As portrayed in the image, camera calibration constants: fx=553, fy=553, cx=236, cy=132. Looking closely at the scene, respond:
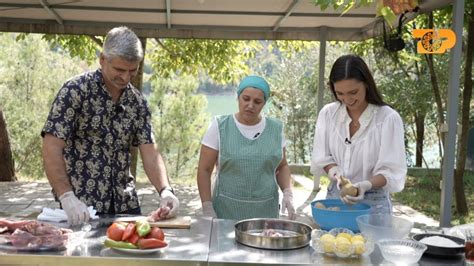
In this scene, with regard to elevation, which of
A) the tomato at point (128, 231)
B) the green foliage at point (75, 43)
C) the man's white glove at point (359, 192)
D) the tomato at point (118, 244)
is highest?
the green foliage at point (75, 43)

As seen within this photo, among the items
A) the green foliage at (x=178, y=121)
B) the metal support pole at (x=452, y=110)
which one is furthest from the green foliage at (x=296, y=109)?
the metal support pole at (x=452, y=110)

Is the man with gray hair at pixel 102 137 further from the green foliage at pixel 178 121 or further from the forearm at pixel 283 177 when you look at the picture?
the green foliage at pixel 178 121

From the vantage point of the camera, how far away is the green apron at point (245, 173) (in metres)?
3.02

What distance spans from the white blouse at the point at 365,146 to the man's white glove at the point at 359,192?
117 mm

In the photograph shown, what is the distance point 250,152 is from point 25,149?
11872 mm

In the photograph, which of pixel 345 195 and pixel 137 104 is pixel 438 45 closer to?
pixel 345 195

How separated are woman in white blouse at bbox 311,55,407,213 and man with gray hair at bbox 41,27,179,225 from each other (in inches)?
33.3

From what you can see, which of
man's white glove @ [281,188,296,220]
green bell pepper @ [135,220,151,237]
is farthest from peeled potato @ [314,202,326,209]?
green bell pepper @ [135,220,151,237]

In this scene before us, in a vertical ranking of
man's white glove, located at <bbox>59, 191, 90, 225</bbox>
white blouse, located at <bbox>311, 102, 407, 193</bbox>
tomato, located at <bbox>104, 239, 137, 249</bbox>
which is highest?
white blouse, located at <bbox>311, 102, 407, 193</bbox>

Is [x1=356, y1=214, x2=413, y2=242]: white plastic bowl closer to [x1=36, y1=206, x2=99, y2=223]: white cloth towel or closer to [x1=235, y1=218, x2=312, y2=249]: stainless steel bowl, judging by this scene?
[x1=235, y1=218, x2=312, y2=249]: stainless steel bowl

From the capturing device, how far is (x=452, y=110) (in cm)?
490

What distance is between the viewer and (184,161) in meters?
15.4

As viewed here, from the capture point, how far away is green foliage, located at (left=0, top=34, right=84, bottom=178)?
44.4 feet

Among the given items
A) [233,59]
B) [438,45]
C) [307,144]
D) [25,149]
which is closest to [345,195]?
[438,45]
